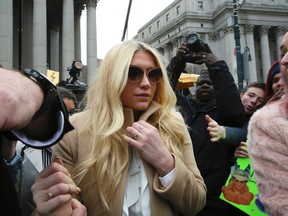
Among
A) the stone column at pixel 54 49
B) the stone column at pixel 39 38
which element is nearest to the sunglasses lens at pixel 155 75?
the stone column at pixel 39 38

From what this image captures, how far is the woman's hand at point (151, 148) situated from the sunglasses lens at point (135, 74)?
0.41 metres

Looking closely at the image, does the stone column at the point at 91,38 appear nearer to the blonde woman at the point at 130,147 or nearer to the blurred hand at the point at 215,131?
the blurred hand at the point at 215,131

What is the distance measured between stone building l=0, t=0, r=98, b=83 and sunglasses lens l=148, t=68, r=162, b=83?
18101 mm

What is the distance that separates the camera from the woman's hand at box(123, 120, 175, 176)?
1.96 metres

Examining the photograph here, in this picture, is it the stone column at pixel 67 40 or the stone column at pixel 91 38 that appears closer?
the stone column at pixel 67 40

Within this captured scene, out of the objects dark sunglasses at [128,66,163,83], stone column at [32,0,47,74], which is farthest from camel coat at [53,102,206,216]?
stone column at [32,0,47,74]

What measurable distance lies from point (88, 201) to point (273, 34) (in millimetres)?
62136

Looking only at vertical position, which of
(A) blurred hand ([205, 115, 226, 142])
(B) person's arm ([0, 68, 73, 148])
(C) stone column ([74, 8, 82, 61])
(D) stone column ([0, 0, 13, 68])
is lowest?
(A) blurred hand ([205, 115, 226, 142])

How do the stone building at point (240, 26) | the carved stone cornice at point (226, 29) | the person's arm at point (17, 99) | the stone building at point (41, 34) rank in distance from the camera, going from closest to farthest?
the person's arm at point (17, 99) → the stone building at point (41, 34) → the carved stone cornice at point (226, 29) → the stone building at point (240, 26)

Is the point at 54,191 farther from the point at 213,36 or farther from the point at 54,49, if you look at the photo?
the point at 213,36

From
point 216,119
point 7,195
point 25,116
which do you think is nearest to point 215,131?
point 216,119

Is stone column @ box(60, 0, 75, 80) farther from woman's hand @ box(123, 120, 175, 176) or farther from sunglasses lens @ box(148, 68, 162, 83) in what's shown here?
woman's hand @ box(123, 120, 175, 176)

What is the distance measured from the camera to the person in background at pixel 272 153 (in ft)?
5.96

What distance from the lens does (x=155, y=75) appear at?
2328 mm
